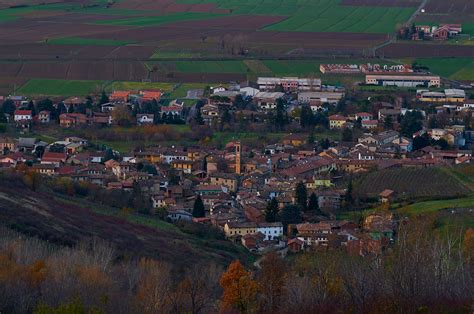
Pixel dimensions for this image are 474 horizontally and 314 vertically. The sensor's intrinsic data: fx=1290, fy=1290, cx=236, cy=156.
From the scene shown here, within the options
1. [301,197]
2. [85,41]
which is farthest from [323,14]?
[301,197]

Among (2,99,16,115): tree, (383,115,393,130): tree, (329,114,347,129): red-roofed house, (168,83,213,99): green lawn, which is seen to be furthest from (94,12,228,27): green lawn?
(383,115,393,130): tree

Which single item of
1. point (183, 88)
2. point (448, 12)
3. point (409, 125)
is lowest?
point (409, 125)

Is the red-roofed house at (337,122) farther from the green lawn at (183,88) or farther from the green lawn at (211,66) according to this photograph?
the green lawn at (211,66)

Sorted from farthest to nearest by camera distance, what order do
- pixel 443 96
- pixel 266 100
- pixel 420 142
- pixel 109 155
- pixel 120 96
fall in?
pixel 443 96
pixel 120 96
pixel 266 100
pixel 420 142
pixel 109 155

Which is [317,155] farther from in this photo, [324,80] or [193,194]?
[324,80]

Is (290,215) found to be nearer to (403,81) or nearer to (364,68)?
(403,81)

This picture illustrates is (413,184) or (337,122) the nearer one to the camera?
(413,184)

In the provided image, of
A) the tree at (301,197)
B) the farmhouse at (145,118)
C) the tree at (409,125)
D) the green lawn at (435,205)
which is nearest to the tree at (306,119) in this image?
the tree at (409,125)

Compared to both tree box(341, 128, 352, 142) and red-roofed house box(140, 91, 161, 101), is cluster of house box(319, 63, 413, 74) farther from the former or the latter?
tree box(341, 128, 352, 142)
